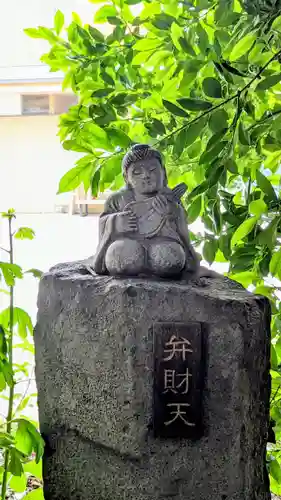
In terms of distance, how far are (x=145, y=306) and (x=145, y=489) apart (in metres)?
0.44

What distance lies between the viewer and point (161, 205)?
4.20 ft

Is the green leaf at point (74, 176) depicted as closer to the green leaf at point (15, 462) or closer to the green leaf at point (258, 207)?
the green leaf at point (258, 207)

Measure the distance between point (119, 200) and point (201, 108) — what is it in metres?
0.39

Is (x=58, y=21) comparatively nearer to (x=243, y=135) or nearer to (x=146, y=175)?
(x=146, y=175)

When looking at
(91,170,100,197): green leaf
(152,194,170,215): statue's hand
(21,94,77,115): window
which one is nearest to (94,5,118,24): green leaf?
(91,170,100,197): green leaf

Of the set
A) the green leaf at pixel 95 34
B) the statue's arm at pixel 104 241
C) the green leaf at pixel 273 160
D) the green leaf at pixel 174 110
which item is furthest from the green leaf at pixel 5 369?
the green leaf at pixel 95 34

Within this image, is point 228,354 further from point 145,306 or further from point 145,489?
point 145,489

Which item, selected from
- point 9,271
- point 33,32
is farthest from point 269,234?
point 33,32

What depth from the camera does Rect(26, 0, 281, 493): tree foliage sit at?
102 cm

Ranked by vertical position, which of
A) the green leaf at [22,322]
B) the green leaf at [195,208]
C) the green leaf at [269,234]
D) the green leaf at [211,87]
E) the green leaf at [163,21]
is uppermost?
the green leaf at [163,21]

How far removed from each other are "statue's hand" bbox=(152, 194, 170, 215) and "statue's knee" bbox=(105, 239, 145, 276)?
0.12 metres

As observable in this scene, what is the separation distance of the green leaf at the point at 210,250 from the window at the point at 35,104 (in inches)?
60.1

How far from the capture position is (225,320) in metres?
1.13

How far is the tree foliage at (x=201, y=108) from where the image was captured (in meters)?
1.02
